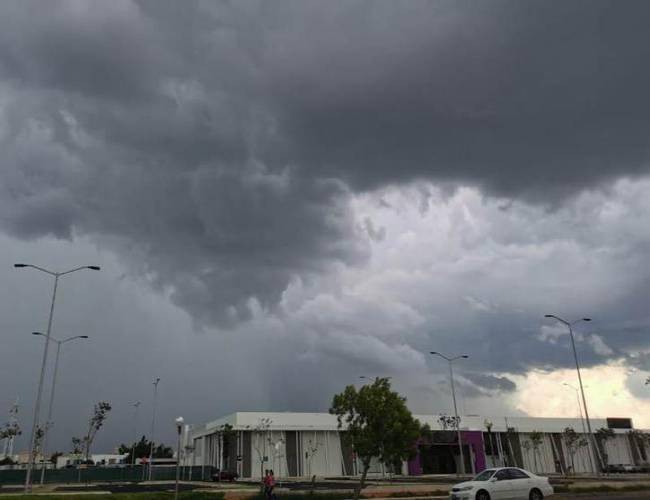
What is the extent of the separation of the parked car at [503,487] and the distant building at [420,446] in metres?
51.6

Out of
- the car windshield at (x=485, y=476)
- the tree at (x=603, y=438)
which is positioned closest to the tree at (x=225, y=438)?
the car windshield at (x=485, y=476)

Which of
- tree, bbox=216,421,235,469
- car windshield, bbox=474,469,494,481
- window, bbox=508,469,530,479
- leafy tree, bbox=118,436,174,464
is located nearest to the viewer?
car windshield, bbox=474,469,494,481

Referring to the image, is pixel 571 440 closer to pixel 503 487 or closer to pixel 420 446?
pixel 420 446

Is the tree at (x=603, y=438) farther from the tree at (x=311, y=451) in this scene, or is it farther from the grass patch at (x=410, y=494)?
the grass patch at (x=410, y=494)

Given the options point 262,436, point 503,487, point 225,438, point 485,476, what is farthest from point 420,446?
point 503,487

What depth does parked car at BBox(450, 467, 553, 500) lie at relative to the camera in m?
26.8

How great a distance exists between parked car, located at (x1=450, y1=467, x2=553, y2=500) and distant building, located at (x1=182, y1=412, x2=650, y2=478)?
51626mm

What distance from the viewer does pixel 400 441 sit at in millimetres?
32469

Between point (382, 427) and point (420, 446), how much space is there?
231 ft

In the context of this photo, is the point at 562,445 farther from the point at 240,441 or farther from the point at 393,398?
the point at 393,398

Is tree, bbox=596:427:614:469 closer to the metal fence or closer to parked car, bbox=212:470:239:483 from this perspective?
parked car, bbox=212:470:239:483

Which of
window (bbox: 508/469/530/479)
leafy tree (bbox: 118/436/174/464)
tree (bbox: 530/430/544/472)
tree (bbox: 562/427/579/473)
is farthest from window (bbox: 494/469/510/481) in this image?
leafy tree (bbox: 118/436/174/464)

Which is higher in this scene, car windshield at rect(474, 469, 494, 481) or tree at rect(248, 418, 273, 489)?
tree at rect(248, 418, 273, 489)

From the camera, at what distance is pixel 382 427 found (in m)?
32.4
